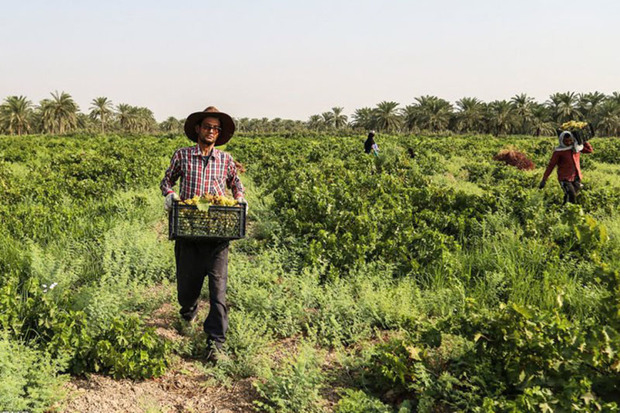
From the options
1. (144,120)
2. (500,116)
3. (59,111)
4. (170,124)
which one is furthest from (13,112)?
(500,116)

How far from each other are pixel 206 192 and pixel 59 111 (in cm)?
6577

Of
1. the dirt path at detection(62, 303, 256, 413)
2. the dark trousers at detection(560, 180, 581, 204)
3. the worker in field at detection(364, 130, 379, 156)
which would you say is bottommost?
the dirt path at detection(62, 303, 256, 413)

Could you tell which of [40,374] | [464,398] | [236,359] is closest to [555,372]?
[464,398]

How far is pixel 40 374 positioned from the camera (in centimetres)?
294

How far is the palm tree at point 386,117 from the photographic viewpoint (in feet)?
214

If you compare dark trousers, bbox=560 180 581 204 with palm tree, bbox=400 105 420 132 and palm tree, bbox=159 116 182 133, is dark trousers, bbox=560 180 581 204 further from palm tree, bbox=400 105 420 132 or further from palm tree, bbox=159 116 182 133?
palm tree, bbox=159 116 182 133

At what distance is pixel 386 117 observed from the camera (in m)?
65.1

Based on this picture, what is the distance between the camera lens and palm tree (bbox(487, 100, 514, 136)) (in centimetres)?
6072

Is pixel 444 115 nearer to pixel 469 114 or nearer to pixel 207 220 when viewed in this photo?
pixel 469 114

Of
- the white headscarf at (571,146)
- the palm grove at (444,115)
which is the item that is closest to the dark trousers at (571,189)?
the white headscarf at (571,146)

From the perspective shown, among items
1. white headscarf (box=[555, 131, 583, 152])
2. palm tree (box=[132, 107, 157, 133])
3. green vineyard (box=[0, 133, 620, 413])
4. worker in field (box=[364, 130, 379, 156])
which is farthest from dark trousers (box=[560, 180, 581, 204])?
palm tree (box=[132, 107, 157, 133])

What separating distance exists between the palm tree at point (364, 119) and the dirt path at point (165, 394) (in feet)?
217

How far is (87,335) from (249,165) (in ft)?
46.1

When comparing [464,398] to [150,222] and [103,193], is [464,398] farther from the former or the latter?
[103,193]
